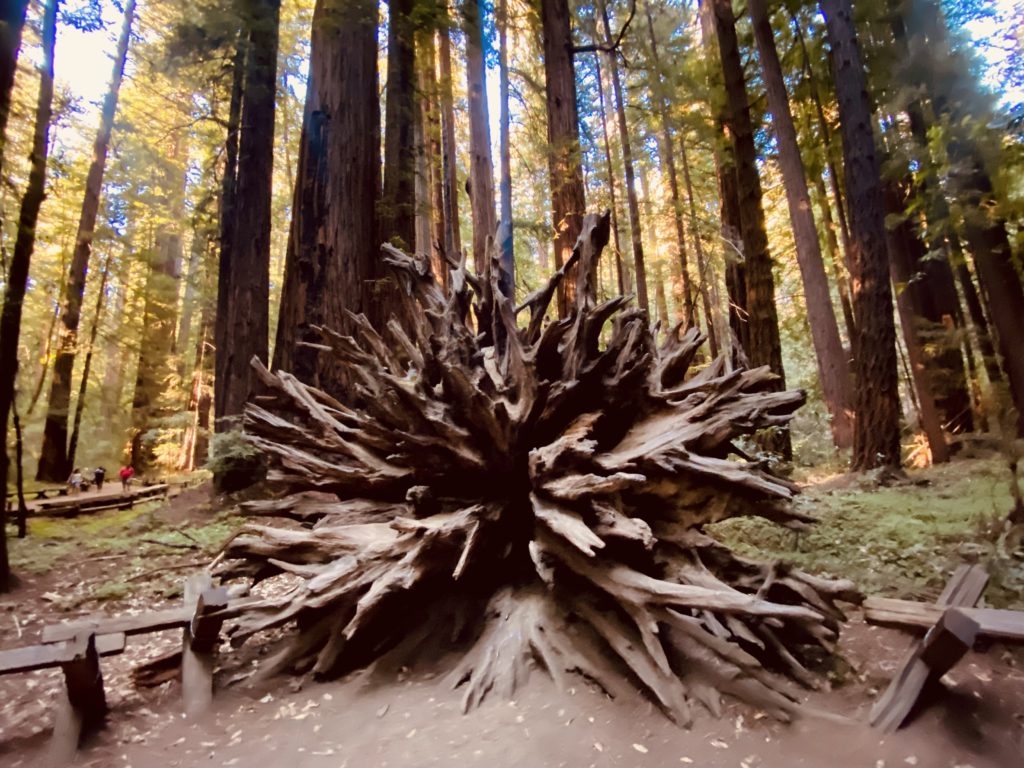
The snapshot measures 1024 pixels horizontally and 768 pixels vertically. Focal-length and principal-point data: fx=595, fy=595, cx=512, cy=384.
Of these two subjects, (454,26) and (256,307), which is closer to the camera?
(256,307)

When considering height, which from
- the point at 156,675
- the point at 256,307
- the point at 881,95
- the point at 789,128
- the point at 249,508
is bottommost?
the point at 156,675

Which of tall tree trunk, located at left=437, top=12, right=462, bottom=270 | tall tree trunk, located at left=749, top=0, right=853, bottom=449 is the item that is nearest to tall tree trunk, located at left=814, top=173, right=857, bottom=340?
tall tree trunk, located at left=749, top=0, right=853, bottom=449

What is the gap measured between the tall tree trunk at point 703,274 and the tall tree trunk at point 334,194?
592cm

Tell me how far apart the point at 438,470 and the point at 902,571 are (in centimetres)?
343

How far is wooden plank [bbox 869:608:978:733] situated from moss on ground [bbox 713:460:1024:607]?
4.09 ft

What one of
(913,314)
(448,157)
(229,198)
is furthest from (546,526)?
(448,157)

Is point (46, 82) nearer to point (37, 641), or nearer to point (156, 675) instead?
point (37, 641)

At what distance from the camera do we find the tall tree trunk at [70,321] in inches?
523

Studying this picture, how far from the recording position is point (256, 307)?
911cm

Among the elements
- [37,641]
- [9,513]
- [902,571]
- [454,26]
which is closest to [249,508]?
[37,641]

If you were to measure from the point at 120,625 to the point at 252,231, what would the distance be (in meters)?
7.17

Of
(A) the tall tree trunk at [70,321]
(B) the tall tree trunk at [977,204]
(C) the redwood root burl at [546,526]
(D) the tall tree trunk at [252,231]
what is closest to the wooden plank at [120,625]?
(C) the redwood root burl at [546,526]

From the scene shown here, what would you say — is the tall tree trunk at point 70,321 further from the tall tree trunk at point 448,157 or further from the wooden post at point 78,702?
the wooden post at point 78,702

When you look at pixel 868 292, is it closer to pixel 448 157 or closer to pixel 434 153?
pixel 448 157
